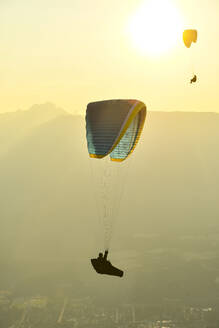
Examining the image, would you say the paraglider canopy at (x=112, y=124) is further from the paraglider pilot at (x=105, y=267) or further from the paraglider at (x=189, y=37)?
the paraglider at (x=189, y=37)

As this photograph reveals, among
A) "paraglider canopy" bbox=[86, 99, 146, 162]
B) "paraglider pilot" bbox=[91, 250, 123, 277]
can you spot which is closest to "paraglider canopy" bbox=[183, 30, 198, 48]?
"paraglider canopy" bbox=[86, 99, 146, 162]

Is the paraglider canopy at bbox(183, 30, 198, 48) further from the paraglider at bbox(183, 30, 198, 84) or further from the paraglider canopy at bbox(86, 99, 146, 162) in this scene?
the paraglider canopy at bbox(86, 99, 146, 162)

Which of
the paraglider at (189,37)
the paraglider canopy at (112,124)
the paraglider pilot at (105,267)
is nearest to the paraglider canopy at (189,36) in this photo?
the paraglider at (189,37)

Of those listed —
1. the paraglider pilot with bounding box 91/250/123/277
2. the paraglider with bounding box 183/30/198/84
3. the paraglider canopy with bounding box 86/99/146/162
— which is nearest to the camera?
the paraglider pilot with bounding box 91/250/123/277

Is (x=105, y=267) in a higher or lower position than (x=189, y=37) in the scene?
lower

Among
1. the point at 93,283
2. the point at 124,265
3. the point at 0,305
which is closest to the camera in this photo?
the point at 0,305

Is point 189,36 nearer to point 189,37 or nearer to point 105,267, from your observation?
point 189,37

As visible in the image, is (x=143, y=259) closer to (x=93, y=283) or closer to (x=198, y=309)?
(x=93, y=283)

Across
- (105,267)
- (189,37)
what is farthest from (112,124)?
(189,37)

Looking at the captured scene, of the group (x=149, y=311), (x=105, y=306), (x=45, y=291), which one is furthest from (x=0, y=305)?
(x=149, y=311)
